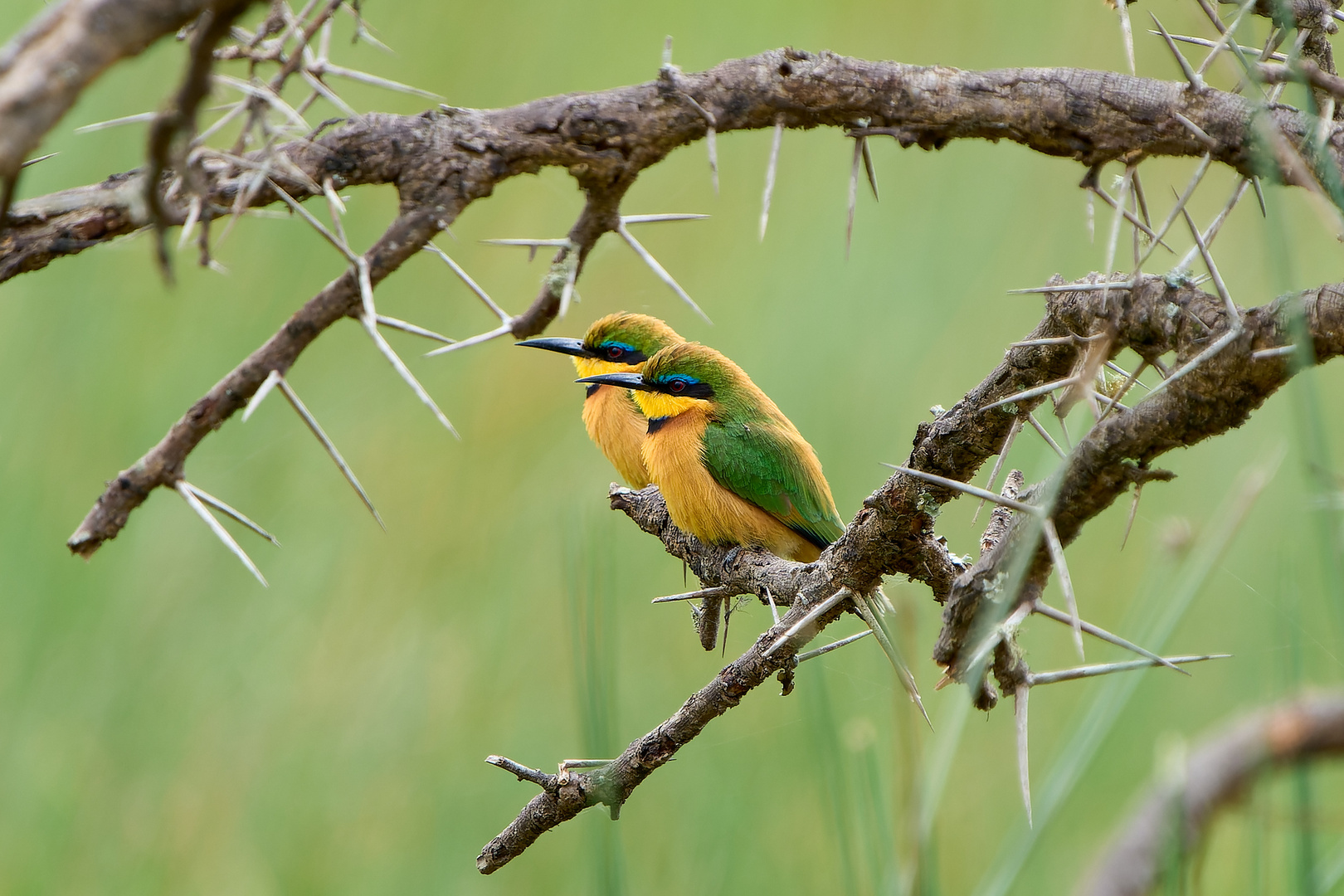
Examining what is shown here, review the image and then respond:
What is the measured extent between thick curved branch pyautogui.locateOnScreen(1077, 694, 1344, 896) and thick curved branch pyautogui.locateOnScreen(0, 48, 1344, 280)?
0.60 metres

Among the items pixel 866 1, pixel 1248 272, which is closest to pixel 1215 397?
pixel 1248 272

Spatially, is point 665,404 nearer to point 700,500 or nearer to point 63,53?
point 700,500

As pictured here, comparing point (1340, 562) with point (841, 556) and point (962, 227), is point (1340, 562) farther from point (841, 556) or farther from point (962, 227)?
point (962, 227)

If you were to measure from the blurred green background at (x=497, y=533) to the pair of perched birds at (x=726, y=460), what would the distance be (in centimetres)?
30

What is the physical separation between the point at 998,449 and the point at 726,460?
1.60m

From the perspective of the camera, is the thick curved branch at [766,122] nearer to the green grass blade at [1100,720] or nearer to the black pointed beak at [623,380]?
the green grass blade at [1100,720]

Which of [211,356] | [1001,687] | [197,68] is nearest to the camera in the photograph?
[197,68]

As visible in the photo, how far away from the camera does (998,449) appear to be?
982 mm

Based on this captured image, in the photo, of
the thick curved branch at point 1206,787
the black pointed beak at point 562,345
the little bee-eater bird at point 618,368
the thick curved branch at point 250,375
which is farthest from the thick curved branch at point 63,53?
the black pointed beak at point 562,345

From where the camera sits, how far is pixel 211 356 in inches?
124

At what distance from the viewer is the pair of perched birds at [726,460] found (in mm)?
2473

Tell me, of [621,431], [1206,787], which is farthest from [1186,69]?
[621,431]

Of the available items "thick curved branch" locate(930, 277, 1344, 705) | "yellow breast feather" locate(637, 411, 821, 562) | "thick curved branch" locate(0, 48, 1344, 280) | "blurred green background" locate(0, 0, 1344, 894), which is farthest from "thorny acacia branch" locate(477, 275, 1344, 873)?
"blurred green background" locate(0, 0, 1344, 894)

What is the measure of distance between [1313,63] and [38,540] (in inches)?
117
